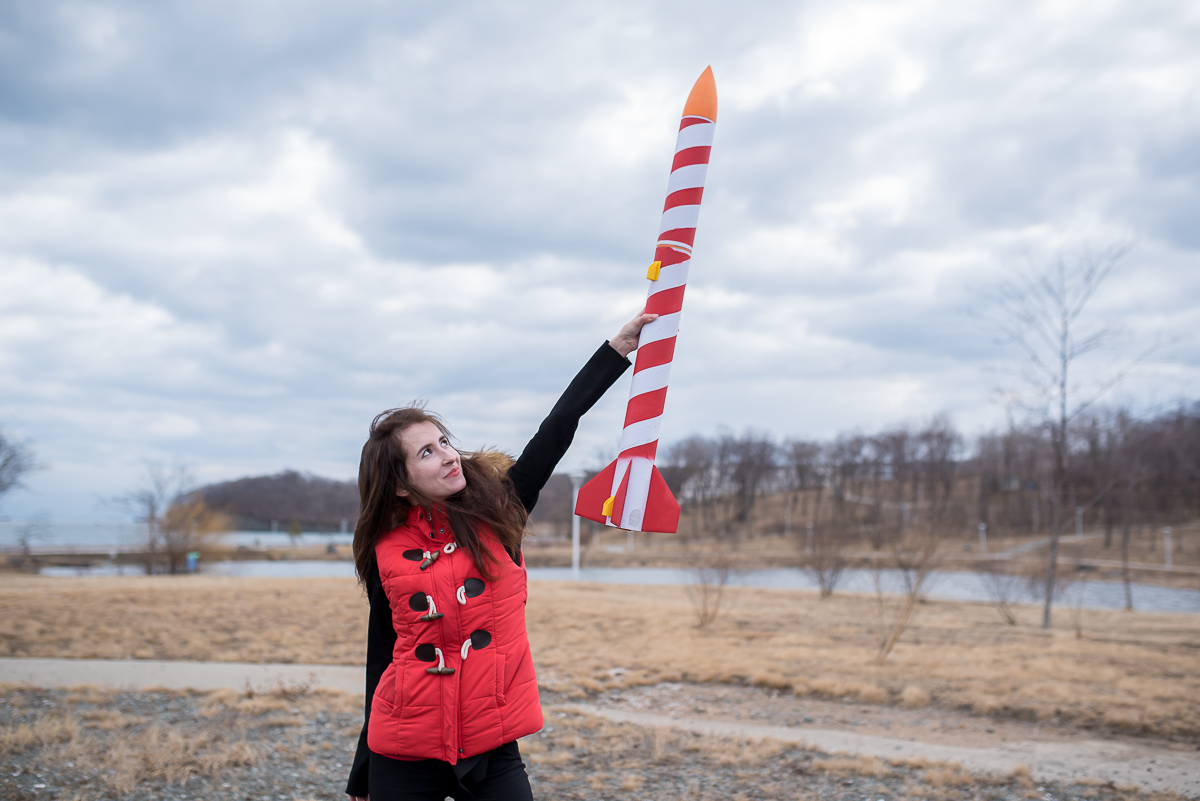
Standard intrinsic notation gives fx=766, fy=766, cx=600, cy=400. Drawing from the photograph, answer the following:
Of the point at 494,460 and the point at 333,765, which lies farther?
the point at 333,765

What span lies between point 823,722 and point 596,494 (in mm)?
6145

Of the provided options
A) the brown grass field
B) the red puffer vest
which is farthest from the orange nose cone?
the brown grass field

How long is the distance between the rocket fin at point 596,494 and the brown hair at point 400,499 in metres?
0.91

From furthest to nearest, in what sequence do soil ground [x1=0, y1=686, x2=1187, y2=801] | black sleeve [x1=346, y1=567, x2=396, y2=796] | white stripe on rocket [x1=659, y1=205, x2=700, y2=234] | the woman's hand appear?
soil ground [x1=0, y1=686, x2=1187, y2=801] → white stripe on rocket [x1=659, y1=205, x2=700, y2=234] → the woman's hand → black sleeve [x1=346, y1=567, x2=396, y2=796]

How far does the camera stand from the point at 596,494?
141 inches

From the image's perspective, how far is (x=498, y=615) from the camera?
2.39 m

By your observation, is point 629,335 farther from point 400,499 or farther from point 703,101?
point 703,101

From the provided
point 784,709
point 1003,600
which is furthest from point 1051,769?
point 1003,600

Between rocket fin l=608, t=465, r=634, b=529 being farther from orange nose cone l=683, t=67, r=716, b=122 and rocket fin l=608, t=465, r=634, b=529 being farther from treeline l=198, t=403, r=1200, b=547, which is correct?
treeline l=198, t=403, r=1200, b=547

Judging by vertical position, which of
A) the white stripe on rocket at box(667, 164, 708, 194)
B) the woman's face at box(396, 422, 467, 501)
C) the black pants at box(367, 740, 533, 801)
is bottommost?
the black pants at box(367, 740, 533, 801)

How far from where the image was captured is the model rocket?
11.2 ft

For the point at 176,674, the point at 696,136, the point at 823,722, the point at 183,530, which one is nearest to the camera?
the point at 696,136

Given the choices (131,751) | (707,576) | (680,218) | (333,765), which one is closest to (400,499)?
(680,218)

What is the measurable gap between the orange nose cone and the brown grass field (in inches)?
311
